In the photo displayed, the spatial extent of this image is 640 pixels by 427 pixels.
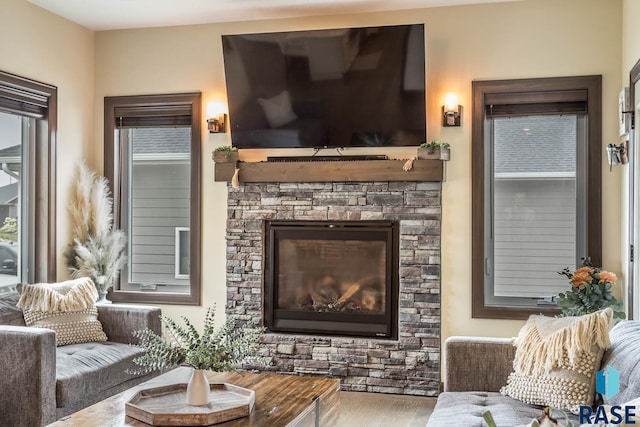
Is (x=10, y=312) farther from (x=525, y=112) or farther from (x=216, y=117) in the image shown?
(x=525, y=112)

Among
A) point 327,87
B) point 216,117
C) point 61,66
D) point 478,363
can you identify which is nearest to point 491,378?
point 478,363

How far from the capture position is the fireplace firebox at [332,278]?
4.83 m

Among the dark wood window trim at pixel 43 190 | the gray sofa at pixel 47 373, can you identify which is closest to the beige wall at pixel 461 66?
the dark wood window trim at pixel 43 190

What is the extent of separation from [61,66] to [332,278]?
2631 millimetres

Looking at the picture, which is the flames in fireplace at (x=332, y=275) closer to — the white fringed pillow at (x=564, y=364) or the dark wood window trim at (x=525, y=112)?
the dark wood window trim at (x=525, y=112)

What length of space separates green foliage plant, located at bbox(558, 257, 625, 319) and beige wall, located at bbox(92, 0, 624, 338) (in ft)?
1.32

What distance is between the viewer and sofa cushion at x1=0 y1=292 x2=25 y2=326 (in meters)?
3.94

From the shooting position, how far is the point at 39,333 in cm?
340

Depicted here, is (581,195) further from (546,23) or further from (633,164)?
(546,23)

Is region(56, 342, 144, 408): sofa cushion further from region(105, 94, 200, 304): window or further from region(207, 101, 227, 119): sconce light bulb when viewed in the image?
region(207, 101, 227, 119): sconce light bulb

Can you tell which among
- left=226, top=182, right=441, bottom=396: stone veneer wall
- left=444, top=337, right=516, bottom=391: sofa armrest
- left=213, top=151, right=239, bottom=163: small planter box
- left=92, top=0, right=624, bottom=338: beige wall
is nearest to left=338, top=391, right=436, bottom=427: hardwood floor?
left=226, top=182, right=441, bottom=396: stone veneer wall

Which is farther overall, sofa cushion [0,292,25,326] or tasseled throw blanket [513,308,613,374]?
sofa cushion [0,292,25,326]

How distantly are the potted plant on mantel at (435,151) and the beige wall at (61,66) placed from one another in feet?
8.90

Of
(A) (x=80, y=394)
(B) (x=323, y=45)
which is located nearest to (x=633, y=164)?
(B) (x=323, y=45)
